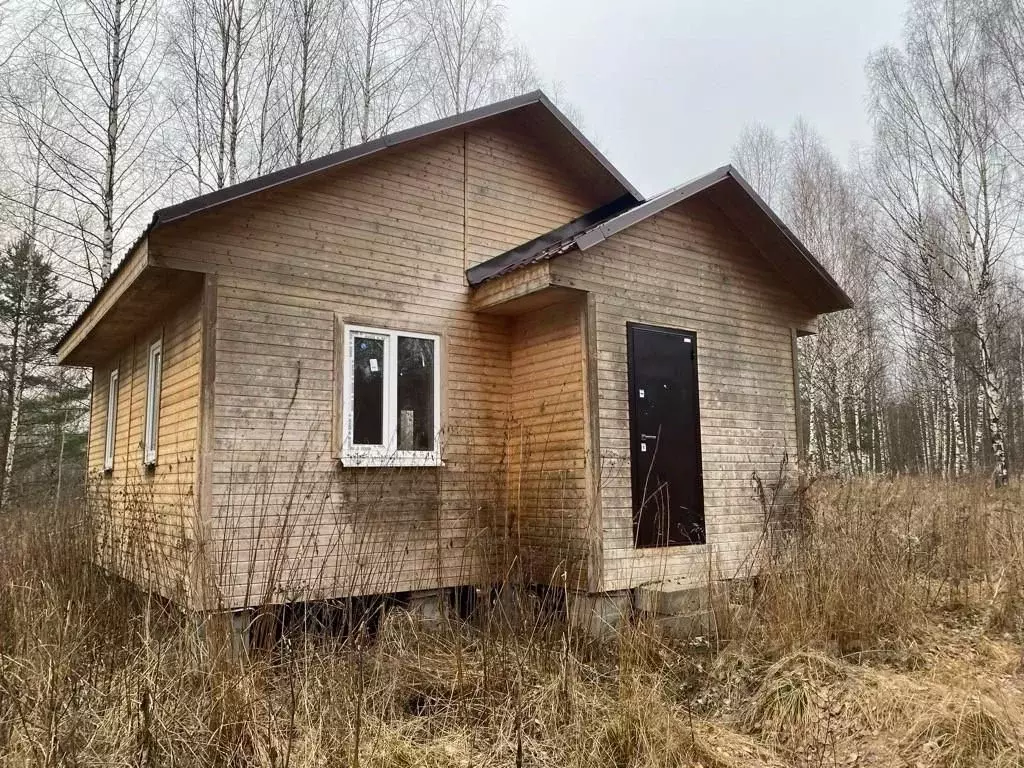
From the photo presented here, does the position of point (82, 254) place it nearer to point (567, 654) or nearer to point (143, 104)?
point (143, 104)

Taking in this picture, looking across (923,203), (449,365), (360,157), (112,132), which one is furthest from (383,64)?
(923,203)

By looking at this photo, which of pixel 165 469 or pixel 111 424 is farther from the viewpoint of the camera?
pixel 111 424

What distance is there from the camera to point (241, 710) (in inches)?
144

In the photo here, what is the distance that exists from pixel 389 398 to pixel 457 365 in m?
0.91

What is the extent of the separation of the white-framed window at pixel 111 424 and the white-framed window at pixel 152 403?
91.0 inches

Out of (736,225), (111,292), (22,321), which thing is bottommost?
(111,292)

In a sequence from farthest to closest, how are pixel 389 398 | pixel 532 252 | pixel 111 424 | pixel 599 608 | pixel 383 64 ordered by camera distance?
1. pixel 383 64
2. pixel 111 424
3. pixel 532 252
4. pixel 389 398
5. pixel 599 608

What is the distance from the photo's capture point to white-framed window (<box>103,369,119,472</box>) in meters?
10.3

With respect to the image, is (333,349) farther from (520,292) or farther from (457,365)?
(520,292)

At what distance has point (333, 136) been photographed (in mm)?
18375

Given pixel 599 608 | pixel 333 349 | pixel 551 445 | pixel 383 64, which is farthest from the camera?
pixel 383 64

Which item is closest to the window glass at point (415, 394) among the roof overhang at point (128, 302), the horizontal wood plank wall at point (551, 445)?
the horizontal wood plank wall at point (551, 445)

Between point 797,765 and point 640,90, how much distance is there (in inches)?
1437

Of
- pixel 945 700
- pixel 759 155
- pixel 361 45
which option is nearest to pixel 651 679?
pixel 945 700
